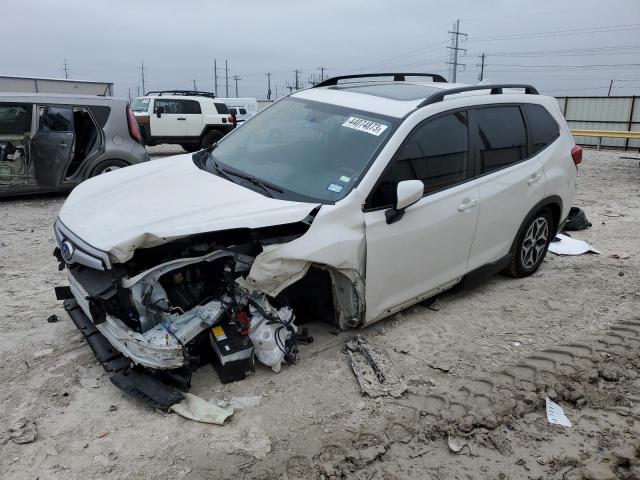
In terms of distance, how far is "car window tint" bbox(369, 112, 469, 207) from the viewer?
3600mm

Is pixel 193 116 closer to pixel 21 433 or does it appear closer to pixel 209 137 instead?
pixel 209 137

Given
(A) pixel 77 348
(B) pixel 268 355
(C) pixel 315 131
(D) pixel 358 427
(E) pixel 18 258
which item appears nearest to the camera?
(D) pixel 358 427

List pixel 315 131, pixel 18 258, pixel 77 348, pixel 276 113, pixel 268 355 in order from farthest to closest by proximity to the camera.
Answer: pixel 18 258 → pixel 276 113 → pixel 315 131 → pixel 77 348 → pixel 268 355

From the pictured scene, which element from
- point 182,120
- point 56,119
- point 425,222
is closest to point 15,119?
point 56,119

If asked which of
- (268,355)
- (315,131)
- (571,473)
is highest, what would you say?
(315,131)

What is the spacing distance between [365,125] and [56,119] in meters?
6.48

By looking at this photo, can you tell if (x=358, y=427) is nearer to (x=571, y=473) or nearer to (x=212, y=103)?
(x=571, y=473)

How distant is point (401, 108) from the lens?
152 inches

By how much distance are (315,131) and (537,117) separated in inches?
93.1

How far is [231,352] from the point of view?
323 cm

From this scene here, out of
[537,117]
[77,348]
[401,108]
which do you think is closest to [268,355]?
[77,348]

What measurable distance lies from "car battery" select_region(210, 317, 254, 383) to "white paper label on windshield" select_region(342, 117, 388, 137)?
1.68 metres

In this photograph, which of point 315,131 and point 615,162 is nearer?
point 315,131

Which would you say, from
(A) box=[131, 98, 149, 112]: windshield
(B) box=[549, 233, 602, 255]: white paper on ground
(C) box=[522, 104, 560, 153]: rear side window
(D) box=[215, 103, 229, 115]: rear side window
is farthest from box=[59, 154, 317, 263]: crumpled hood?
(D) box=[215, 103, 229, 115]: rear side window
